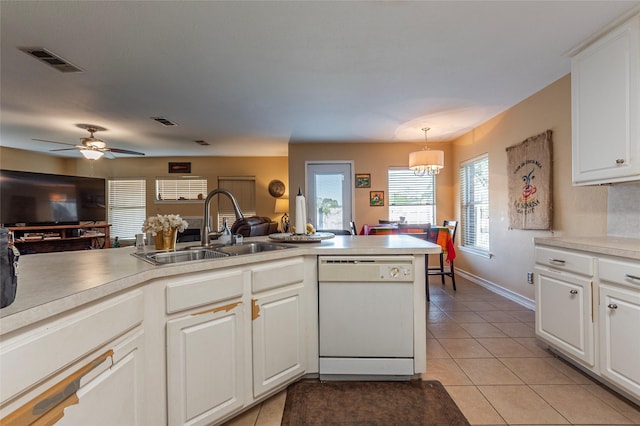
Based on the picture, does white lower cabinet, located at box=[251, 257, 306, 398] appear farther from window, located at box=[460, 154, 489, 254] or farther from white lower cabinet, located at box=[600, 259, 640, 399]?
window, located at box=[460, 154, 489, 254]

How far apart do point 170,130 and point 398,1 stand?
13.9 ft

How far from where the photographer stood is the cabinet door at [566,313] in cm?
192

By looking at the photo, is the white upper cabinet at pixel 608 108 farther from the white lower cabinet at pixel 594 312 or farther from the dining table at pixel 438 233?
the dining table at pixel 438 233

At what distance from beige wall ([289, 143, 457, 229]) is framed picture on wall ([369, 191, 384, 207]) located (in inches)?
2.4

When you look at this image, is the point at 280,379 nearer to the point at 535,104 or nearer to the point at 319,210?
the point at 535,104

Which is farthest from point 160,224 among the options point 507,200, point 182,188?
point 182,188

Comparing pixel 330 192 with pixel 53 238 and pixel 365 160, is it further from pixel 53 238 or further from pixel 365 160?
pixel 53 238

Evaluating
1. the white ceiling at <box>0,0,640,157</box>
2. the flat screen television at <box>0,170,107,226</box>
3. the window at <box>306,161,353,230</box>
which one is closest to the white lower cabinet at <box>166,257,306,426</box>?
the white ceiling at <box>0,0,640,157</box>

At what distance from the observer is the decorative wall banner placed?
3.20 m

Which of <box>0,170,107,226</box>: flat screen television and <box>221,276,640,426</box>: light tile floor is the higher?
<box>0,170,107,226</box>: flat screen television

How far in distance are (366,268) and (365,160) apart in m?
4.15

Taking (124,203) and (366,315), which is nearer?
(366,315)

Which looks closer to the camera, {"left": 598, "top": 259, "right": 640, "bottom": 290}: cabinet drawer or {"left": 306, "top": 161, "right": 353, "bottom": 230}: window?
{"left": 598, "top": 259, "right": 640, "bottom": 290}: cabinet drawer

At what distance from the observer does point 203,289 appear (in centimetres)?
146
